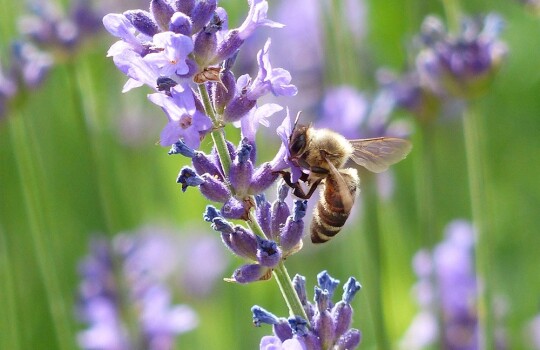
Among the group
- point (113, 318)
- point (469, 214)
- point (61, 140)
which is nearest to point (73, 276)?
point (61, 140)

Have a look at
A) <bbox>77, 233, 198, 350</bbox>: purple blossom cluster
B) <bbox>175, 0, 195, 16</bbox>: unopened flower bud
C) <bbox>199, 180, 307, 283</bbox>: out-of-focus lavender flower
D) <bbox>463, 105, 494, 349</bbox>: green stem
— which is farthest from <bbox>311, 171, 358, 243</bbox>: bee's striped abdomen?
<bbox>77, 233, 198, 350</bbox>: purple blossom cluster

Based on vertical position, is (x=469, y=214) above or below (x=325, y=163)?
below

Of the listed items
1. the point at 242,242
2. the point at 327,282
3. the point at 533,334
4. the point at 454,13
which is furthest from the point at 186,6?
the point at 533,334

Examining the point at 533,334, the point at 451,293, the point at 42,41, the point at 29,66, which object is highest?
the point at 42,41

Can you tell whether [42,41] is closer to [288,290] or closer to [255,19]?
[255,19]

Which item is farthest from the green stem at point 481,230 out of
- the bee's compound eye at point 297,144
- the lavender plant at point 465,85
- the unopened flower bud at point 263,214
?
the unopened flower bud at point 263,214

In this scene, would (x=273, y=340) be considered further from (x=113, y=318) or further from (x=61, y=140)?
(x=61, y=140)

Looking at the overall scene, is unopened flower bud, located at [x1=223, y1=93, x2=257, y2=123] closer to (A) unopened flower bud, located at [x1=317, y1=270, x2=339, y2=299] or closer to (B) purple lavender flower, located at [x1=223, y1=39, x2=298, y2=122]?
(B) purple lavender flower, located at [x1=223, y1=39, x2=298, y2=122]
